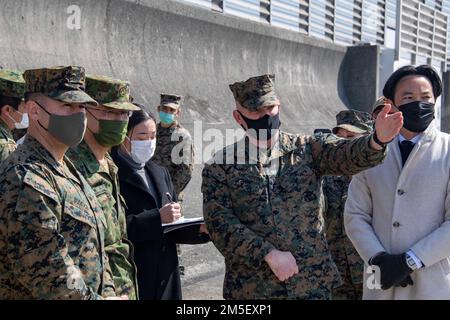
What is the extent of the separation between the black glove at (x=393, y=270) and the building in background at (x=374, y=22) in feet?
20.3

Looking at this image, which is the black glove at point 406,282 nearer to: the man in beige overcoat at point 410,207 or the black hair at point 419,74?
the man in beige overcoat at point 410,207

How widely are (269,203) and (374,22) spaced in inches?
552

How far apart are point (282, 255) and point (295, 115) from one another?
7557 millimetres

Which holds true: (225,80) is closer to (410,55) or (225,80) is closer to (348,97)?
(348,97)

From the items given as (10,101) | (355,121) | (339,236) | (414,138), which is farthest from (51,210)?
(355,121)

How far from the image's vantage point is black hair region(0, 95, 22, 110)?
3.62 metres

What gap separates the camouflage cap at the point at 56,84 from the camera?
230 cm

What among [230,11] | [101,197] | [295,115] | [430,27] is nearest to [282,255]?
[101,197]

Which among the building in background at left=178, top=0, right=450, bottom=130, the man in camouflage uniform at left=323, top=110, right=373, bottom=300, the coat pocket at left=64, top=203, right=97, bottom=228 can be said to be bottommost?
the man in camouflage uniform at left=323, top=110, right=373, bottom=300

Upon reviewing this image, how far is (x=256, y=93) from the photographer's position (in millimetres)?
3021

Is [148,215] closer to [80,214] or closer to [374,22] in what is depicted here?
[80,214]

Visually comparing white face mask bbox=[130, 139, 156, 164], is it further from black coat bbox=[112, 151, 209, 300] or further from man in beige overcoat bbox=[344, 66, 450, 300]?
man in beige overcoat bbox=[344, 66, 450, 300]

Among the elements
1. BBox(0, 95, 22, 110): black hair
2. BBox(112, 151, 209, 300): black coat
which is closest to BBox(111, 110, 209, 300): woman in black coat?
BBox(112, 151, 209, 300): black coat

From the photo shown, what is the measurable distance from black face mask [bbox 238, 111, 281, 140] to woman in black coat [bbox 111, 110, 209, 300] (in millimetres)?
548
